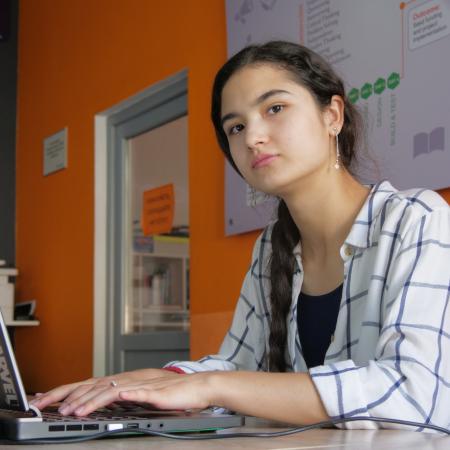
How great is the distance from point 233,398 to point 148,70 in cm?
234

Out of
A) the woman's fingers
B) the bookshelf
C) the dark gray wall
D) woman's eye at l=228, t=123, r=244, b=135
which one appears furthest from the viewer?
the dark gray wall

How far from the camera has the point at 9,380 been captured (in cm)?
98

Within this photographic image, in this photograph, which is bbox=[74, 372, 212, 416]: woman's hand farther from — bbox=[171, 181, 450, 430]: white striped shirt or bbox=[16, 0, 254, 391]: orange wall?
Result: bbox=[16, 0, 254, 391]: orange wall

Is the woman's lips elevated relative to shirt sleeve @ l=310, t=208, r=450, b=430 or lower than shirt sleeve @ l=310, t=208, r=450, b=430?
elevated

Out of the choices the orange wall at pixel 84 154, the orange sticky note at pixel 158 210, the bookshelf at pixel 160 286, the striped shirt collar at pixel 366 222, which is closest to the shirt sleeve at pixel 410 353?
the striped shirt collar at pixel 366 222

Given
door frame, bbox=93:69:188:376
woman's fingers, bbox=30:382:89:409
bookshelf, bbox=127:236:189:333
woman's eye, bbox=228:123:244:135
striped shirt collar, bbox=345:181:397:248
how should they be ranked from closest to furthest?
1. woman's fingers, bbox=30:382:89:409
2. striped shirt collar, bbox=345:181:397:248
3. woman's eye, bbox=228:123:244:135
4. bookshelf, bbox=127:236:189:333
5. door frame, bbox=93:69:188:376

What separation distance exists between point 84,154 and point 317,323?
2443 mm

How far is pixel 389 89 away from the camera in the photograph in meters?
2.07

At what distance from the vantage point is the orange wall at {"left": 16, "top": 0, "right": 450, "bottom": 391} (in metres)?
2.79

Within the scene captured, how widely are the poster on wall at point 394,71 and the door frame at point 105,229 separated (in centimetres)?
133

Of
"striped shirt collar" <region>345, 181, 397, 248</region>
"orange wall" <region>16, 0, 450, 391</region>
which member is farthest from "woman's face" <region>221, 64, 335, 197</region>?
"orange wall" <region>16, 0, 450, 391</region>

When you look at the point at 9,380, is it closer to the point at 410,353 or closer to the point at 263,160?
the point at 410,353

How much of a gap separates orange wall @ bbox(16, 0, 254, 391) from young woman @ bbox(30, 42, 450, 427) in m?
0.99

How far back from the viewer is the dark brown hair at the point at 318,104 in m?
1.55
